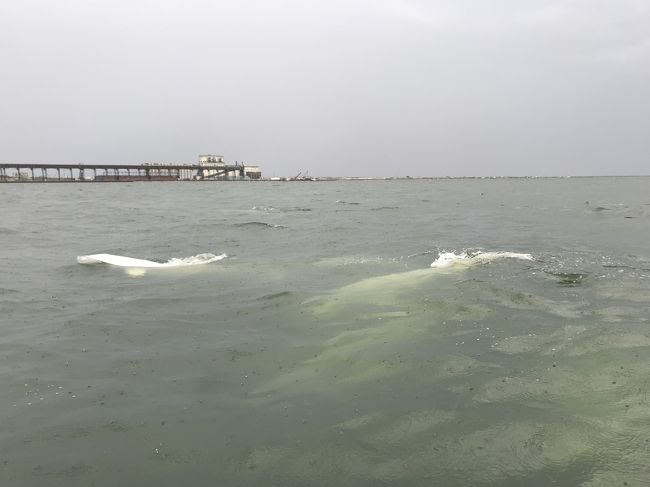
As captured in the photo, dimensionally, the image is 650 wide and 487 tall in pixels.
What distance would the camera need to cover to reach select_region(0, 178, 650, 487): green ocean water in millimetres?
5000

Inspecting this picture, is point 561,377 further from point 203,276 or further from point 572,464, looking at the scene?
point 203,276

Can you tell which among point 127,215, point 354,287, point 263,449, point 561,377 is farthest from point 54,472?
point 127,215

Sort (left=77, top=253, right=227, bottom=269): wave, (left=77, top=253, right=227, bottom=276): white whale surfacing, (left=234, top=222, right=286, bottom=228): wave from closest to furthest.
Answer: (left=77, top=253, right=227, bottom=276): white whale surfacing < (left=77, top=253, right=227, bottom=269): wave < (left=234, top=222, right=286, bottom=228): wave

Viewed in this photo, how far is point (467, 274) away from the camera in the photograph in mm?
13789

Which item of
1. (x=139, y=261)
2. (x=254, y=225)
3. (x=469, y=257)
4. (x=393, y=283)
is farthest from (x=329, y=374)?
(x=254, y=225)

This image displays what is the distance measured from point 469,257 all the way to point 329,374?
10.6 metres

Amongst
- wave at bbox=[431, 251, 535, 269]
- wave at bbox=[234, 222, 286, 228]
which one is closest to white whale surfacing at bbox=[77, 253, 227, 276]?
wave at bbox=[431, 251, 535, 269]

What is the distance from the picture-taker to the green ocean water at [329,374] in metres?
5.00

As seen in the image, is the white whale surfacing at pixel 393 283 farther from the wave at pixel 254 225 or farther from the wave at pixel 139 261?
the wave at pixel 254 225

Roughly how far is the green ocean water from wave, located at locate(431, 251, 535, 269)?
62 cm

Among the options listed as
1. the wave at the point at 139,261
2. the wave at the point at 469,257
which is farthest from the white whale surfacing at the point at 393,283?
the wave at the point at 139,261

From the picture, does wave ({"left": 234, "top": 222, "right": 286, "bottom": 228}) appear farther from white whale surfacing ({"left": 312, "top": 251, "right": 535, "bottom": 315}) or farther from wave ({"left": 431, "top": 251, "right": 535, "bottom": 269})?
white whale surfacing ({"left": 312, "top": 251, "right": 535, "bottom": 315})

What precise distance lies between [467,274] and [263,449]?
981cm

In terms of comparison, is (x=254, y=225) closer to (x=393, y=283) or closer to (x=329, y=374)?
(x=393, y=283)
